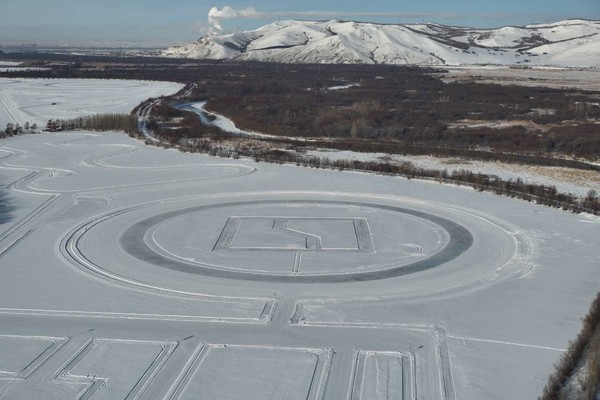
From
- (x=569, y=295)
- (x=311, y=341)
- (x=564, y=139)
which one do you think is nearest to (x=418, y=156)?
(x=564, y=139)

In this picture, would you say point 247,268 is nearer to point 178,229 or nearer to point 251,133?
point 178,229

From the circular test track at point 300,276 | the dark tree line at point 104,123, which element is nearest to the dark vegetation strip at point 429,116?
the dark tree line at point 104,123

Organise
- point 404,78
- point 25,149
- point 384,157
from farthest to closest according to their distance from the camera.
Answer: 1. point 404,78
2. point 25,149
3. point 384,157

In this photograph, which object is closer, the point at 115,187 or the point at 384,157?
the point at 115,187

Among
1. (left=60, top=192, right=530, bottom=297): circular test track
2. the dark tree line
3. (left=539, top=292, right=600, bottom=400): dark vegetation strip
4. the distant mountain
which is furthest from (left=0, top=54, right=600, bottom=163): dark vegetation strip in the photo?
the distant mountain

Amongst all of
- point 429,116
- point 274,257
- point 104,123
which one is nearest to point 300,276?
point 274,257
